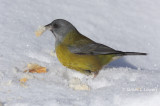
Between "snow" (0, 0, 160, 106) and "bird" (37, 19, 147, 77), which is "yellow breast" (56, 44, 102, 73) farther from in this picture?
"snow" (0, 0, 160, 106)

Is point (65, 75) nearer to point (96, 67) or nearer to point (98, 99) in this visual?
point (96, 67)

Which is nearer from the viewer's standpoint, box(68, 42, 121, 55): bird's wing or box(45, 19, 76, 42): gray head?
box(68, 42, 121, 55): bird's wing

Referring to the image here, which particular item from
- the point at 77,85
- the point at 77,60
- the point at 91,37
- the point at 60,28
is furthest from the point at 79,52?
the point at 91,37

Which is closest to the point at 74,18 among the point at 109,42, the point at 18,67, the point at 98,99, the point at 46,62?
the point at 109,42

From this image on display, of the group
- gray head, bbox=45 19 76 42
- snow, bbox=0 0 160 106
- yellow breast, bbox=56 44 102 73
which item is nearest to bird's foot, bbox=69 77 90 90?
snow, bbox=0 0 160 106

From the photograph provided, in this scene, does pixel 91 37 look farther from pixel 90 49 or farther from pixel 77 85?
pixel 77 85

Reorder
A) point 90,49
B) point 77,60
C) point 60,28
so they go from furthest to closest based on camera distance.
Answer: point 60,28, point 90,49, point 77,60
